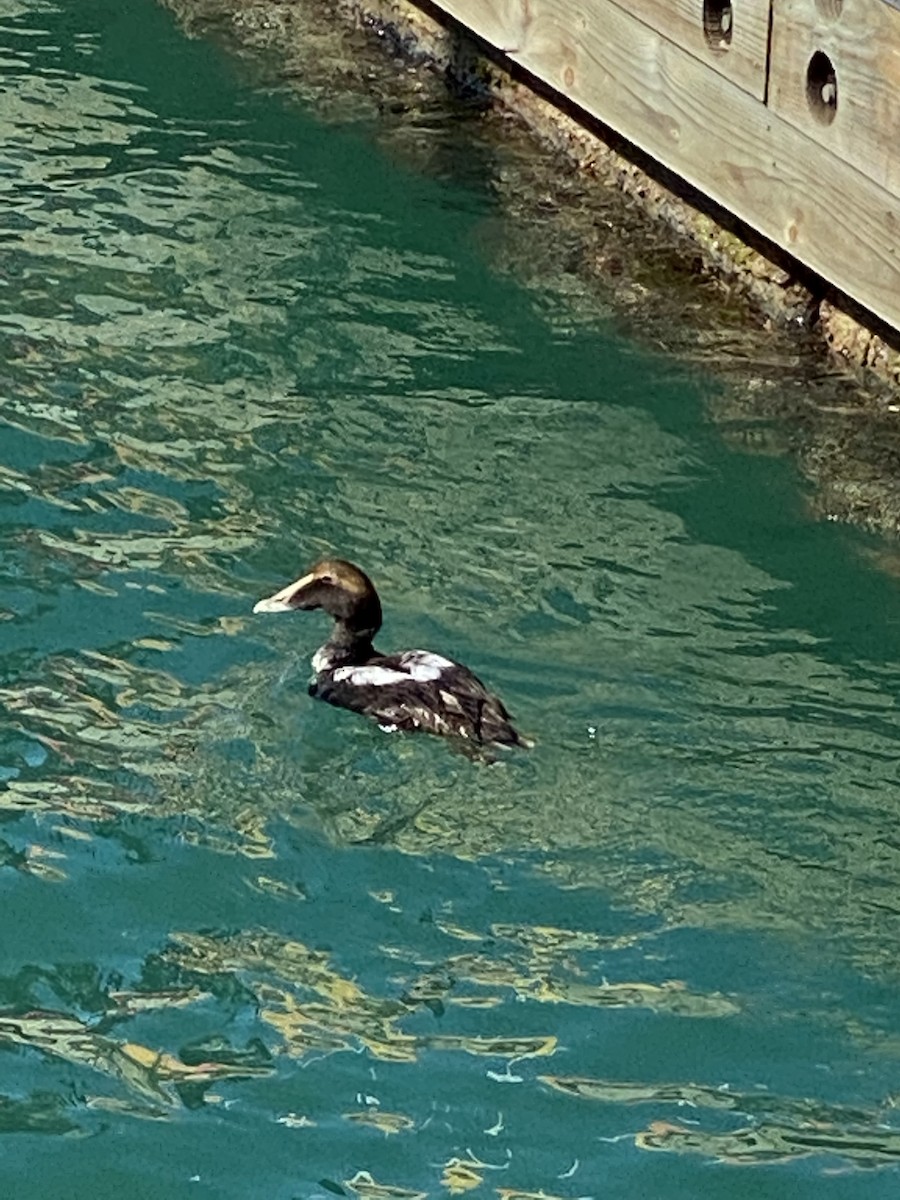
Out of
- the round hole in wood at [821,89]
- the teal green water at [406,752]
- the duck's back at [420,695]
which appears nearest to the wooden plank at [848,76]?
the round hole in wood at [821,89]

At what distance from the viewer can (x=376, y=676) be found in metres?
8.05

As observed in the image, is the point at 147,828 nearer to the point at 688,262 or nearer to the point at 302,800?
the point at 302,800

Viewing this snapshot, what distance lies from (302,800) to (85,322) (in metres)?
3.22

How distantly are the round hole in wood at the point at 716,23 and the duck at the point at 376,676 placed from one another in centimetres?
272

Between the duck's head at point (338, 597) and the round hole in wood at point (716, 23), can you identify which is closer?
the duck's head at point (338, 597)

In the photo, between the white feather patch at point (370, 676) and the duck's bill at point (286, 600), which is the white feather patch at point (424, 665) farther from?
the duck's bill at point (286, 600)

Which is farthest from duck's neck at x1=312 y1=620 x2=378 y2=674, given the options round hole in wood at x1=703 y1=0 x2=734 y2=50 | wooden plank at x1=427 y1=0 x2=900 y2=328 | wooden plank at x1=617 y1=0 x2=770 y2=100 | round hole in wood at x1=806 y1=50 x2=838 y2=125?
round hole in wood at x1=703 y1=0 x2=734 y2=50

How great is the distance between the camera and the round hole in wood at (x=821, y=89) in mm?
9367

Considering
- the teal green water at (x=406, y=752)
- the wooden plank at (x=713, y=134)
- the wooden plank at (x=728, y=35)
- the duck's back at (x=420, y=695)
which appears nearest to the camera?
the teal green water at (x=406, y=752)

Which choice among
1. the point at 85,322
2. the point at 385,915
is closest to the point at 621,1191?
the point at 385,915

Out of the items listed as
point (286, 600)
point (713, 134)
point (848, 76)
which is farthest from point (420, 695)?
point (713, 134)

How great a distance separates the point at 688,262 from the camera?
35.5 feet

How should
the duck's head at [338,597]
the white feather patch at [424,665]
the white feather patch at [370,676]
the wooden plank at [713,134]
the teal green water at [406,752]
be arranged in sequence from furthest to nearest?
the wooden plank at [713,134]
the duck's head at [338,597]
the white feather patch at [370,676]
the white feather patch at [424,665]
the teal green water at [406,752]

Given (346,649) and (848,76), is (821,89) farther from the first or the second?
(346,649)
